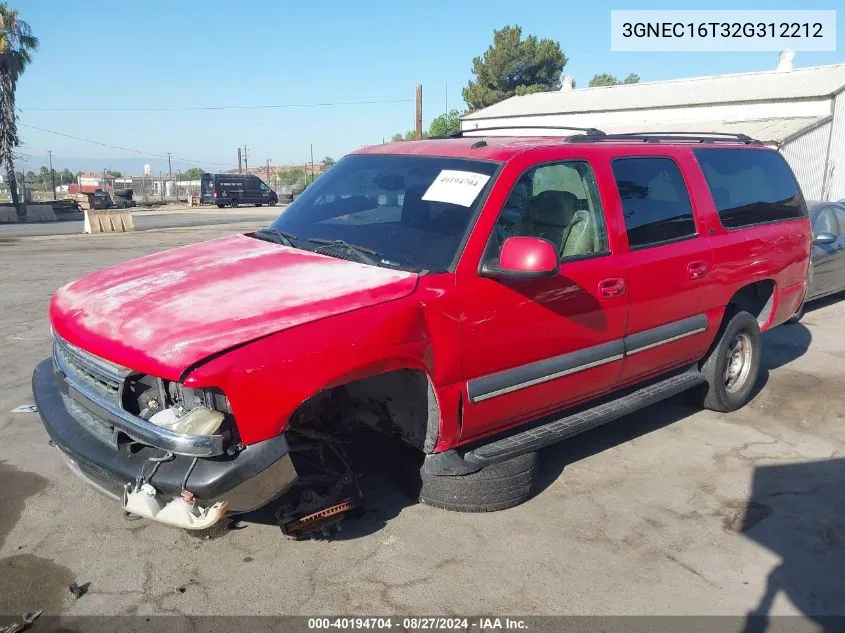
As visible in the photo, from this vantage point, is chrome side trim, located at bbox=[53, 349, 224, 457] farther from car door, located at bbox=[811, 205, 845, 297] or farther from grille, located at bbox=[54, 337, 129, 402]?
car door, located at bbox=[811, 205, 845, 297]

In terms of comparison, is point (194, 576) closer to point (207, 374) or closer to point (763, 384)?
point (207, 374)

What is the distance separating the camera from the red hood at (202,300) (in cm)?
262

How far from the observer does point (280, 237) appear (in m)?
3.97

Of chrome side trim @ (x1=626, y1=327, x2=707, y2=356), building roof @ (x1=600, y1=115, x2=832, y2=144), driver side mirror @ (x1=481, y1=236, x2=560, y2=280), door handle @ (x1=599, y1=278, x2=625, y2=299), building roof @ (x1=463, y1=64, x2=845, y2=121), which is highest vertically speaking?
building roof @ (x1=463, y1=64, x2=845, y2=121)

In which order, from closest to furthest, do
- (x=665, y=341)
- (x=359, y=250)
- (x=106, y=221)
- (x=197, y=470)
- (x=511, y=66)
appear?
1. (x=197, y=470)
2. (x=359, y=250)
3. (x=665, y=341)
4. (x=106, y=221)
5. (x=511, y=66)

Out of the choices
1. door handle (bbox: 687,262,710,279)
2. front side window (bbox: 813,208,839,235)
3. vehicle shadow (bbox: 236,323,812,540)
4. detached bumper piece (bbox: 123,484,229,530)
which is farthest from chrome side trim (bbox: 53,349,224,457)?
front side window (bbox: 813,208,839,235)

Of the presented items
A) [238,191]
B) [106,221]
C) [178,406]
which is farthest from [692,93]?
[178,406]

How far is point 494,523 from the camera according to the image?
3574 millimetres

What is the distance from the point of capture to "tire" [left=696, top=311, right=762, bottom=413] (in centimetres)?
500

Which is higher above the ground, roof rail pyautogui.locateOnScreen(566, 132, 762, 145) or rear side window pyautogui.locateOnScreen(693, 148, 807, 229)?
roof rail pyautogui.locateOnScreen(566, 132, 762, 145)

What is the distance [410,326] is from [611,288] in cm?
139

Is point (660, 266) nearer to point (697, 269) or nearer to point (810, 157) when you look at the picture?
point (697, 269)

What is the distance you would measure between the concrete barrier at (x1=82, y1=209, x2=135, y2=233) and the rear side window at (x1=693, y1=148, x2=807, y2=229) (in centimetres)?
2027

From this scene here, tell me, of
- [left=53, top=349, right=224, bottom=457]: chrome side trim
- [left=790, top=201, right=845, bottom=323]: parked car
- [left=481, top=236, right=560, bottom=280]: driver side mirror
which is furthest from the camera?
[left=790, top=201, right=845, bottom=323]: parked car
